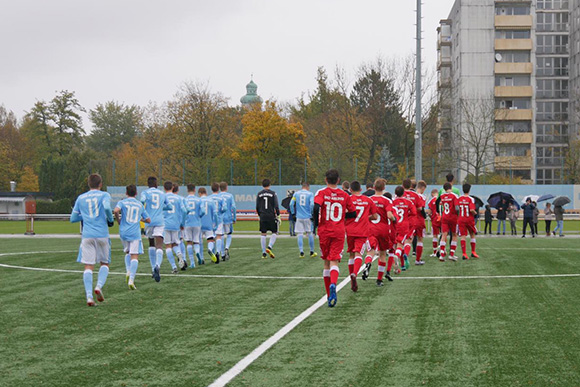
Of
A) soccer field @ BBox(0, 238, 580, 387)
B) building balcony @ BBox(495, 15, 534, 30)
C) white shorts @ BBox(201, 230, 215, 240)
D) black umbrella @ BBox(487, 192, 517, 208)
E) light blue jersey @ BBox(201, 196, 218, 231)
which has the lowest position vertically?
soccer field @ BBox(0, 238, 580, 387)

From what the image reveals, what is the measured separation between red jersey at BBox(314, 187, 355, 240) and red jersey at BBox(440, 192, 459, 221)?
7.20 metres

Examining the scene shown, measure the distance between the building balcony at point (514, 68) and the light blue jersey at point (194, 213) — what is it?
6420 centimetres

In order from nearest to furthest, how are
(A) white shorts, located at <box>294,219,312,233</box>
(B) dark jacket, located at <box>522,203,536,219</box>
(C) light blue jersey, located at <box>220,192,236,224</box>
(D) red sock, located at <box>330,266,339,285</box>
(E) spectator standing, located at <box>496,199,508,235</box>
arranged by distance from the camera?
(D) red sock, located at <box>330,266,339,285</box> < (C) light blue jersey, located at <box>220,192,236,224</box> < (A) white shorts, located at <box>294,219,312,233</box> < (B) dark jacket, located at <box>522,203,536,219</box> < (E) spectator standing, located at <box>496,199,508,235</box>

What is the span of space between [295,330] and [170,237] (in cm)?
727

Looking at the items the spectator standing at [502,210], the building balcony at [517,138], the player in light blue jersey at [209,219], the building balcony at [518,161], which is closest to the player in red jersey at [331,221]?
the player in light blue jersey at [209,219]

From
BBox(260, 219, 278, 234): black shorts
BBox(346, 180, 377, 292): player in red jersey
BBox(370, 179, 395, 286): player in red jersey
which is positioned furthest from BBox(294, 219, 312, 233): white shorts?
BBox(346, 180, 377, 292): player in red jersey

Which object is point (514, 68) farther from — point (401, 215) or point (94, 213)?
point (94, 213)

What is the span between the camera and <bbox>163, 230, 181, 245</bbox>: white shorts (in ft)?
49.6

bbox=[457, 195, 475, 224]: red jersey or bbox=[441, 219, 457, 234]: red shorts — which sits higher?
bbox=[457, 195, 475, 224]: red jersey

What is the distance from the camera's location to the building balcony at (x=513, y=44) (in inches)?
2936

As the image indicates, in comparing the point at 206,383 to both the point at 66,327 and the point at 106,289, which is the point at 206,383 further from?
the point at 106,289

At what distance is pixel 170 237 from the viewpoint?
15.2m

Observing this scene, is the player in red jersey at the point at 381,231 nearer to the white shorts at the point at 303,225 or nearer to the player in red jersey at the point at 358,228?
the player in red jersey at the point at 358,228

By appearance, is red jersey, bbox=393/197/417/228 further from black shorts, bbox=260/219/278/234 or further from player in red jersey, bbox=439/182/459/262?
black shorts, bbox=260/219/278/234
